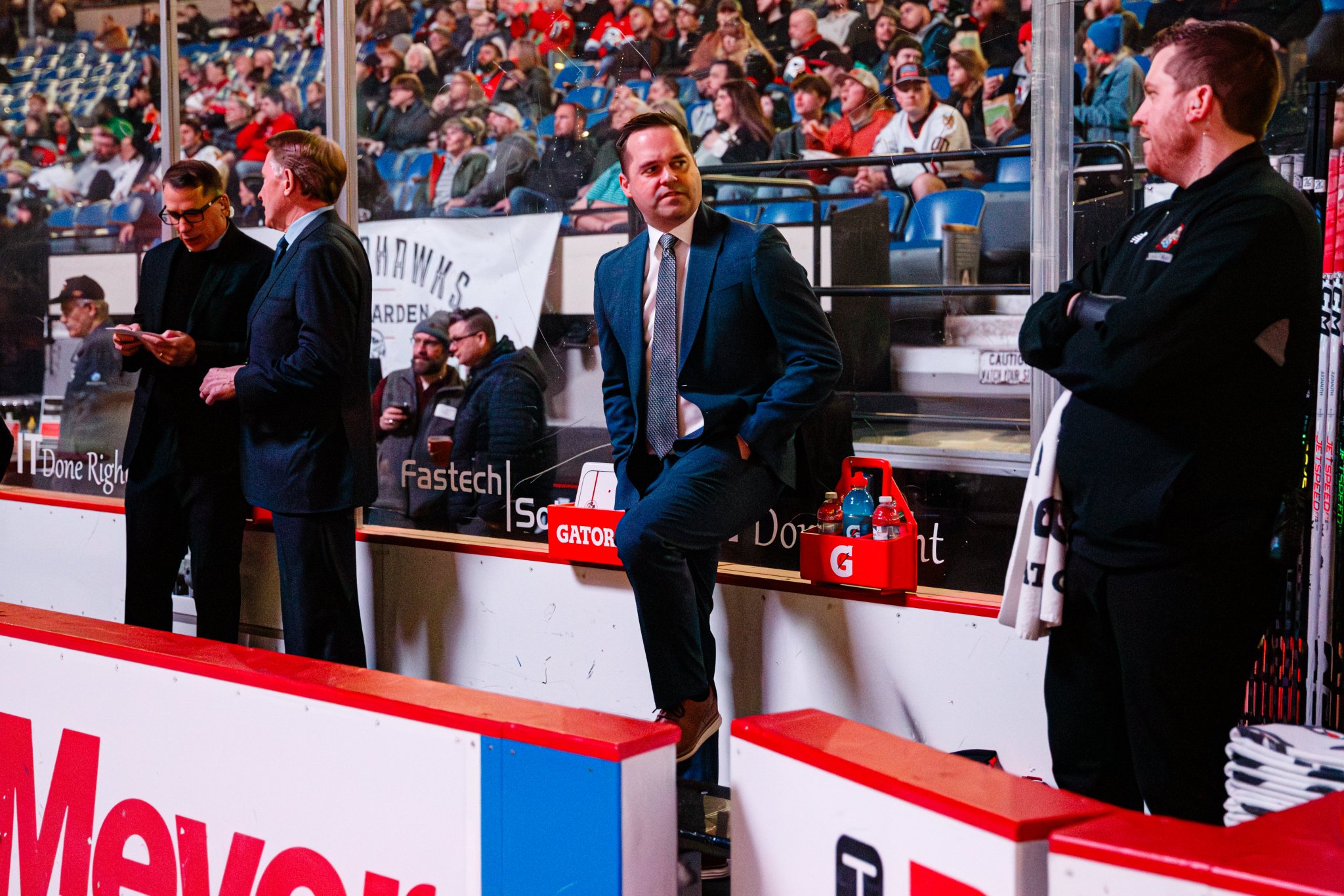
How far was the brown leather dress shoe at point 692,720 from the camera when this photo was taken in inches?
116

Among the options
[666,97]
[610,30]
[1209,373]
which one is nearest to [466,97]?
[610,30]

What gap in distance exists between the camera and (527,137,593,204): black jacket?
4.01 meters

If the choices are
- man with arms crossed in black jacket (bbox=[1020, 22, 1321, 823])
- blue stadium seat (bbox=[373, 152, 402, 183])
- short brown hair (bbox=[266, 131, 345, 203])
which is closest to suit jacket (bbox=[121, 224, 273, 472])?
short brown hair (bbox=[266, 131, 345, 203])

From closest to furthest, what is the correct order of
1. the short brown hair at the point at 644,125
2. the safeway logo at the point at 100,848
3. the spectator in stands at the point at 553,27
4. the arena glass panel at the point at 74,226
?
the safeway logo at the point at 100,848 → the short brown hair at the point at 644,125 → the spectator in stands at the point at 553,27 → the arena glass panel at the point at 74,226

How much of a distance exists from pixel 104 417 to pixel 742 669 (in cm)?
314

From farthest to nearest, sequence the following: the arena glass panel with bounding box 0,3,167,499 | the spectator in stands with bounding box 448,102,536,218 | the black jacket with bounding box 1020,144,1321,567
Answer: the arena glass panel with bounding box 0,3,167,499
the spectator in stands with bounding box 448,102,536,218
the black jacket with bounding box 1020,144,1321,567

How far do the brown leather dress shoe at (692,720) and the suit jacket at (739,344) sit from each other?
1.74 feet

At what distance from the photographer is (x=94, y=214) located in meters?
5.29

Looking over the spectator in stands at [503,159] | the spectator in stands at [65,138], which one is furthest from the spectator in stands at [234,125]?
the spectator in stands at [503,159]

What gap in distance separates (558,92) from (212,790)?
8.73 ft

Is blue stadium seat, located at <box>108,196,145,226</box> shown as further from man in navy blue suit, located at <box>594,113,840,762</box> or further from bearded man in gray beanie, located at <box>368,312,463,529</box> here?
man in navy blue suit, located at <box>594,113,840,762</box>

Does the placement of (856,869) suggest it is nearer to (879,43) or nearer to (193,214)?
(879,43)

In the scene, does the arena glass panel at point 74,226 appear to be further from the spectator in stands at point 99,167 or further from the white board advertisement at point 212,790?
the white board advertisement at point 212,790

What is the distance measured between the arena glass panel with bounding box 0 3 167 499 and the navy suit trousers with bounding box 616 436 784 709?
3083mm
